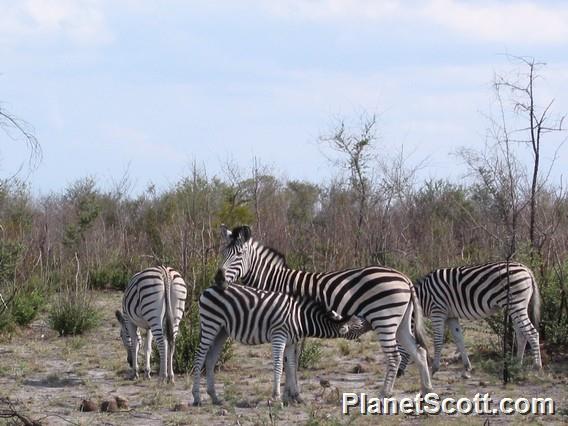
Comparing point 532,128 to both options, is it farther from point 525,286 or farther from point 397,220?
point 397,220

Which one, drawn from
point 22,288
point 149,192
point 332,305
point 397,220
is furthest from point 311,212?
point 332,305

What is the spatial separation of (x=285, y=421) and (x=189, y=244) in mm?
6038

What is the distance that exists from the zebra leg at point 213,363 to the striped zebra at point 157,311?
0.83 metres

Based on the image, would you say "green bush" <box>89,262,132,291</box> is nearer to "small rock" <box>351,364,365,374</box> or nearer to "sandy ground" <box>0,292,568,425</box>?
"sandy ground" <box>0,292,568,425</box>

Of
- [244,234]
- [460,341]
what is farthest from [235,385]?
[460,341]

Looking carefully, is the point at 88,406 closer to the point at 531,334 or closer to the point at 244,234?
the point at 244,234

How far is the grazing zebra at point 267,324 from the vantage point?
347 inches

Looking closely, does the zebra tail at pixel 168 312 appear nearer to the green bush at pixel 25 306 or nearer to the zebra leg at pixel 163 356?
the zebra leg at pixel 163 356

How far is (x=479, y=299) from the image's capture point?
10.7 m

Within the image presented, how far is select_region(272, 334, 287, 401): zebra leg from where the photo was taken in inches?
342

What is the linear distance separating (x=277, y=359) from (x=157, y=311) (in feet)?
6.71

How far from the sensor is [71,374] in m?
10.6

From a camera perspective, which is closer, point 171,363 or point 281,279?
point 281,279

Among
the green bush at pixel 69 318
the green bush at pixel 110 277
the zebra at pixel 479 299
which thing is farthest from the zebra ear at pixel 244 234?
the green bush at pixel 110 277
